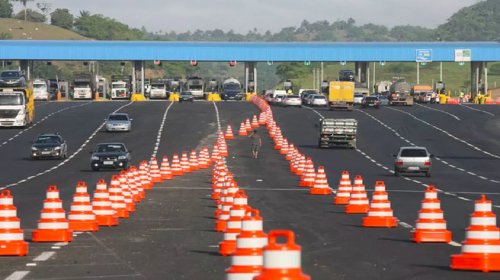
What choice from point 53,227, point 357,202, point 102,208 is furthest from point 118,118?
point 53,227

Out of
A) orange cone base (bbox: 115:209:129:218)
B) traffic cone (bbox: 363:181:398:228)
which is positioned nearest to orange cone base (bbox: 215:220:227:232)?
traffic cone (bbox: 363:181:398:228)

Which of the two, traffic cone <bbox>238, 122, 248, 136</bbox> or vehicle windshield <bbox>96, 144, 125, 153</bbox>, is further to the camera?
traffic cone <bbox>238, 122, 248, 136</bbox>

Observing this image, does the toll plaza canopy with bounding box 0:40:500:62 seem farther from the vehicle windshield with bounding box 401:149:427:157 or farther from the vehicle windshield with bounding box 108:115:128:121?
the vehicle windshield with bounding box 401:149:427:157

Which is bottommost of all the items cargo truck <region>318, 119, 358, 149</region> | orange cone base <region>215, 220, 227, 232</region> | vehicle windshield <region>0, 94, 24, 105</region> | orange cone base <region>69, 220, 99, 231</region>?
cargo truck <region>318, 119, 358, 149</region>

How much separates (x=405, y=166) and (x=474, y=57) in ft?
299

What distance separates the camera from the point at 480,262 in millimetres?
17203

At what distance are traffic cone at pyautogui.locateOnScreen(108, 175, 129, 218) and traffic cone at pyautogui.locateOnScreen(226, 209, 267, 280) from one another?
14701 mm

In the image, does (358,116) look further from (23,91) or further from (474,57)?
(474,57)

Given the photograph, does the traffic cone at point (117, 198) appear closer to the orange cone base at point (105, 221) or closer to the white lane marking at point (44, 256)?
the orange cone base at point (105, 221)

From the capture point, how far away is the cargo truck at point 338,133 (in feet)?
239

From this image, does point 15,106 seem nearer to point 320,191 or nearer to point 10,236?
point 320,191

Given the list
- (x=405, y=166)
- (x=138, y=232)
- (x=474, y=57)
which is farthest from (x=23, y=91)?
(x=474, y=57)

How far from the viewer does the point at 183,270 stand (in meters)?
17.6

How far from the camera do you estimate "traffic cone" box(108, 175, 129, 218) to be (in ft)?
92.6
